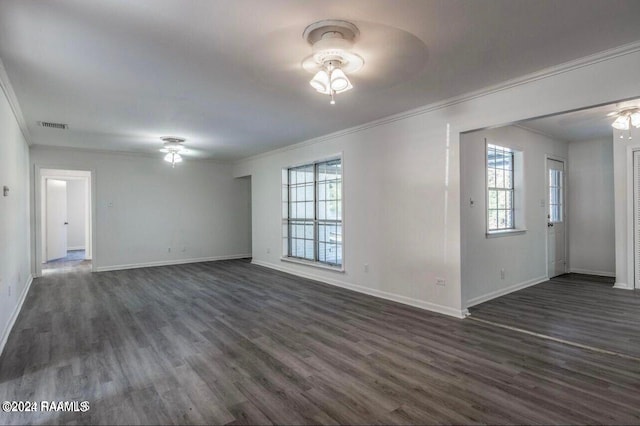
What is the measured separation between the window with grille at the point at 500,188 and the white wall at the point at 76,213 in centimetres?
1188

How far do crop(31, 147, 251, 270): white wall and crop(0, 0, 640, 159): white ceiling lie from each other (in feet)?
9.36

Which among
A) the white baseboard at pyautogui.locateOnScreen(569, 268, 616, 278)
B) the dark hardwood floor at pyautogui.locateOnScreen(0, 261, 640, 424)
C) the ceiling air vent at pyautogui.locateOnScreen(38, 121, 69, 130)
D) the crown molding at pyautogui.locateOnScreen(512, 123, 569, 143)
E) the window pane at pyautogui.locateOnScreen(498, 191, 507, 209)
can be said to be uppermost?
the crown molding at pyautogui.locateOnScreen(512, 123, 569, 143)

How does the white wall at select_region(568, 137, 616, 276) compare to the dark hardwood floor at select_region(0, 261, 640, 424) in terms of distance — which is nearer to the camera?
the dark hardwood floor at select_region(0, 261, 640, 424)

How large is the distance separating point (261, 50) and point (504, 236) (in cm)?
417

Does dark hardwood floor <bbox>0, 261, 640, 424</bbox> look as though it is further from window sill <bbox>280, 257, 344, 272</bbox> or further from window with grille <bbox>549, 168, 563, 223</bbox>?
window with grille <bbox>549, 168, 563, 223</bbox>

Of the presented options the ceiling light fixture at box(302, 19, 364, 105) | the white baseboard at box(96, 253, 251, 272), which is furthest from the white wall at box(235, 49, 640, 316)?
the white baseboard at box(96, 253, 251, 272)

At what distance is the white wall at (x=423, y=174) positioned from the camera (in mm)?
2941

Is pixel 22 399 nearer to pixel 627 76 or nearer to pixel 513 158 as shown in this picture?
pixel 627 76

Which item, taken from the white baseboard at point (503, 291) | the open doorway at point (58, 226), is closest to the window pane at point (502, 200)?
the white baseboard at point (503, 291)

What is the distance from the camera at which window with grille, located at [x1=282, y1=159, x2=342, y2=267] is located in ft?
19.2

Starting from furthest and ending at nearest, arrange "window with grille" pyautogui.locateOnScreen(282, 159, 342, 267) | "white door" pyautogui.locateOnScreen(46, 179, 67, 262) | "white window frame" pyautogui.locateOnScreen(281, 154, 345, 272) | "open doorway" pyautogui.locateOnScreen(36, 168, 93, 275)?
"white door" pyautogui.locateOnScreen(46, 179, 67, 262), "open doorway" pyautogui.locateOnScreen(36, 168, 93, 275), "window with grille" pyautogui.locateOnScreen(282, 159, 342, 267), "white window frame" pyautogui.locateOnScreen(281, 154, 345, 272)

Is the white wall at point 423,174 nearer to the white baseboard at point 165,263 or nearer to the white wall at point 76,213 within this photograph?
the white baseboard at point 165,263

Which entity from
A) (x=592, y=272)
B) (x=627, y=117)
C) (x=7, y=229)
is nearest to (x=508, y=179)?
(x=627, y=117)

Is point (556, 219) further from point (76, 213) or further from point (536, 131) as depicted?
point (76, 213)
